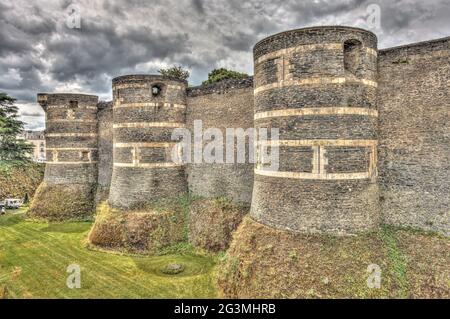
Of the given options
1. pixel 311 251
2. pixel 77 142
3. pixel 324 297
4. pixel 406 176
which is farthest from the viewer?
pixel 77 142

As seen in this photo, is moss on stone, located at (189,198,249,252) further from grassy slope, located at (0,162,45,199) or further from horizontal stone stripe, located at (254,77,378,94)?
grassy slope, located at (0,162,45,199)

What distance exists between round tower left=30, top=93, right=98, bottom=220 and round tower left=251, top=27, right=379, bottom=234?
18.0m

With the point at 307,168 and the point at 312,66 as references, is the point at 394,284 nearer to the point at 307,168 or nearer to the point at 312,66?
the point at 307,168

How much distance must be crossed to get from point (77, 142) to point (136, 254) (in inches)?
487

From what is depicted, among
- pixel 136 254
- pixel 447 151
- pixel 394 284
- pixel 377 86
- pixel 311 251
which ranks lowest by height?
pixel 136 254

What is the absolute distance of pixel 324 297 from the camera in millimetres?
9508

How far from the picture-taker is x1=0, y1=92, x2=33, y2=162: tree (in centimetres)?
2425

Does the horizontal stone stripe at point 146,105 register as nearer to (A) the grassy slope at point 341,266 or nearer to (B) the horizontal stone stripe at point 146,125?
(B) the horizontal stone stripe at point 146,125

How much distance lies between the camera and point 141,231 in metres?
16.8

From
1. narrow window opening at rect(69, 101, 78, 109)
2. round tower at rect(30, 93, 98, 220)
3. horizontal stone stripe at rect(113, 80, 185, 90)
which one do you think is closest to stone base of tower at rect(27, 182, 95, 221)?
round tower at rect(30, 93, 98, 220)

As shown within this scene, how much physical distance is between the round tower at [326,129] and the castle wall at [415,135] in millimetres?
661

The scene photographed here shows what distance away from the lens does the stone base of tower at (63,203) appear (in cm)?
2362

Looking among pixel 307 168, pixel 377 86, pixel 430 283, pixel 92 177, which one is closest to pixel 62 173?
pixel 92 177

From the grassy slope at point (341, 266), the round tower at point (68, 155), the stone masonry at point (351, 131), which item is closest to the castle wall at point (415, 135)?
the stone masonry at point (351, 131)
